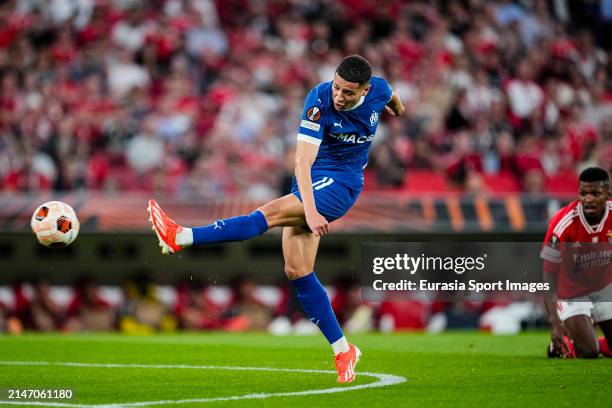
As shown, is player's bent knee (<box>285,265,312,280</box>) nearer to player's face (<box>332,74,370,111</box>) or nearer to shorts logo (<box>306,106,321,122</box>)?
shorts logo (<box>306,106,321,122</box>)

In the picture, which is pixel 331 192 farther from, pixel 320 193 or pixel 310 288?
pixel 310 288

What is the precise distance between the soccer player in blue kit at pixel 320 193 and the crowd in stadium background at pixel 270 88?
7880mm

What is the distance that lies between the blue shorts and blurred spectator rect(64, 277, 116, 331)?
8163 millimetres

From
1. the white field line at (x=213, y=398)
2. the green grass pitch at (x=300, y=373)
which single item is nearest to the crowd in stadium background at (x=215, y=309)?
the green grass pitch at (x=300, y=373)

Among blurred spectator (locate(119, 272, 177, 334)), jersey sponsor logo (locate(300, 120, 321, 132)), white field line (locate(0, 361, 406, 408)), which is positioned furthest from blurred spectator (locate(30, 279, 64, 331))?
jersey sponsor logo (locate(300, 120, 321, 132))

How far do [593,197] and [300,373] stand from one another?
3.13 metres

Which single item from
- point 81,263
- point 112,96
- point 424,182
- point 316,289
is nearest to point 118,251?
point 81,263

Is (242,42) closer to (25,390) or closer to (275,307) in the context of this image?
(275,307)

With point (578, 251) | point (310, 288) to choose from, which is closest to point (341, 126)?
point (310, 288)

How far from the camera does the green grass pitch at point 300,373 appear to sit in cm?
639

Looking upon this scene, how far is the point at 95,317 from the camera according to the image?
15.3 metres

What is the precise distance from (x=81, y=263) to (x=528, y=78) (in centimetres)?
873

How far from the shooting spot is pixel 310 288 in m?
7.52

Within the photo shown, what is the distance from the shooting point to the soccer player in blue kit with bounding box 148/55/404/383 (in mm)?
7164
